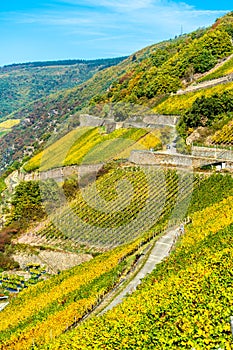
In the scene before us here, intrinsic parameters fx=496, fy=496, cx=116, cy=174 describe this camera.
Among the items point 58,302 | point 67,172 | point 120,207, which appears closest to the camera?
point 58,302

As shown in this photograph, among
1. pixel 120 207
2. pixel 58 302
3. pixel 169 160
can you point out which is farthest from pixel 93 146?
pixel 58 302

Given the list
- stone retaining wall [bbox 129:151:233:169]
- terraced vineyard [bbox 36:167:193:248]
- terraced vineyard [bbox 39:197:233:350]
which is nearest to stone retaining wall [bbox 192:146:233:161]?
stone retaining wall [bbox 129:151:233:169]

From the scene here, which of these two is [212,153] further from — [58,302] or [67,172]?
[67,172]

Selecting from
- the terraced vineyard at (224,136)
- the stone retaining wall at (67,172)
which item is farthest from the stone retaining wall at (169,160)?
the stone retaining wall at (67,172)

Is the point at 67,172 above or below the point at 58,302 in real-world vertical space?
above

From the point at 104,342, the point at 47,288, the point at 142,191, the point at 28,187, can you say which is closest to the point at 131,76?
the point at 28,187
